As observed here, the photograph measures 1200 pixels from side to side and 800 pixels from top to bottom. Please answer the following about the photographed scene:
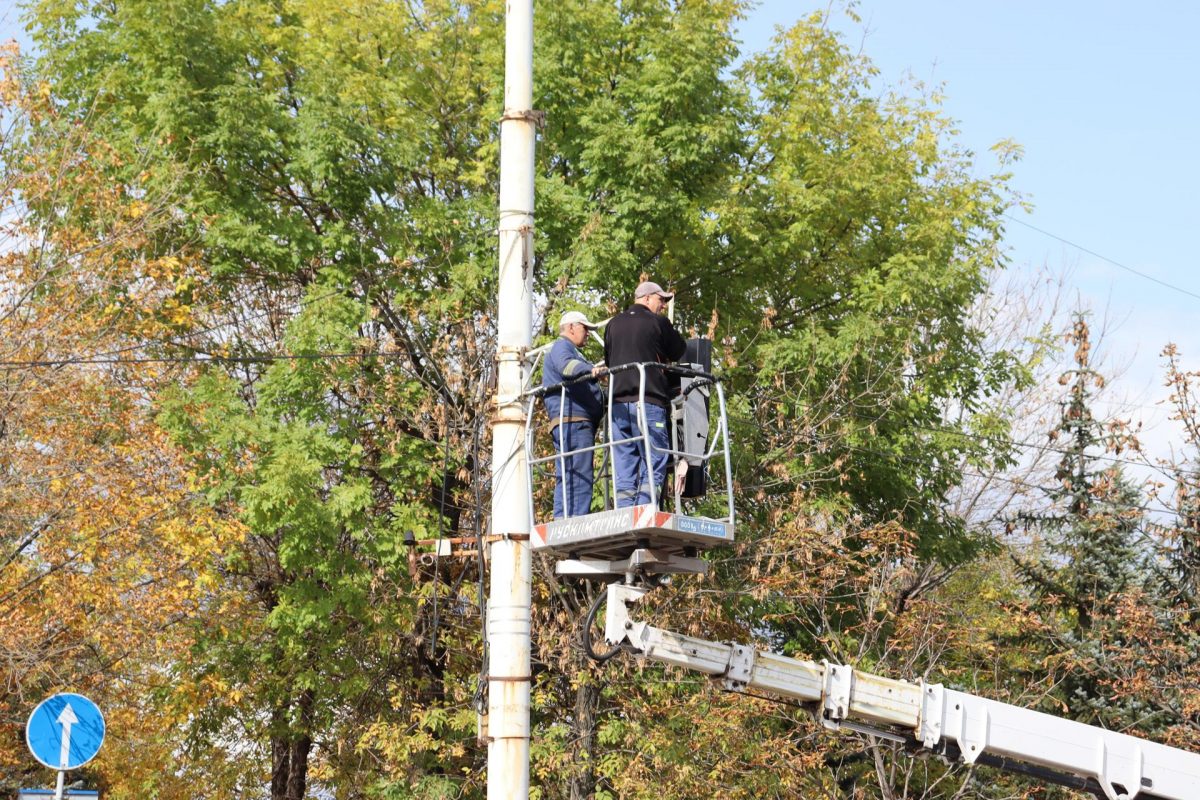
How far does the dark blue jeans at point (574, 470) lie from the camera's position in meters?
9.62

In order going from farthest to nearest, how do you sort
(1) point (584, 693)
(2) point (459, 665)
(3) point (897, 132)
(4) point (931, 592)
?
(4) point (931, 592) → (3) point (897, 132) → (2) point (459, 665) → (1) point (584, 693)

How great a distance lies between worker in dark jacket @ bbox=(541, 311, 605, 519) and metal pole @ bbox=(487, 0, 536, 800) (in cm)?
62

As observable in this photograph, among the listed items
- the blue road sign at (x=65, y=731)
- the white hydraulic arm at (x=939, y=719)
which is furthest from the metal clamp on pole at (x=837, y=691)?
the blue road sign at (x=65, y=731)

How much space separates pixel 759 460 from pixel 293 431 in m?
6.33

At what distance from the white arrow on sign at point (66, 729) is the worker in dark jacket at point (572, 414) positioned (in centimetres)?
445

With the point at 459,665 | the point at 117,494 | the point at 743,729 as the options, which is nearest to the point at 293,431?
the point at 117,494

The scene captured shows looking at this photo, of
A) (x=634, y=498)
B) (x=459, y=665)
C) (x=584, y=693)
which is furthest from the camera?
(x=459, y=665)

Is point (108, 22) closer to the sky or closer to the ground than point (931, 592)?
closer to the sky

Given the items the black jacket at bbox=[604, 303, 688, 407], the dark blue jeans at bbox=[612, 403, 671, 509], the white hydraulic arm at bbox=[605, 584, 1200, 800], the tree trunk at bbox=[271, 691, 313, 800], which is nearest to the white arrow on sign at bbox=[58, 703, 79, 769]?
the white hydraulic arm at bbox=[605, 584, 1200, 800]

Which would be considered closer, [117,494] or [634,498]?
[634,498]

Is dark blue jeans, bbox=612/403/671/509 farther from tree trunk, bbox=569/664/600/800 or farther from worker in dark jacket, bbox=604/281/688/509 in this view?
tree trunk, bbox=569/664/600/800

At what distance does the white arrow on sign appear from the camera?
11.3m

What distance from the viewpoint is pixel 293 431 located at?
749 inches

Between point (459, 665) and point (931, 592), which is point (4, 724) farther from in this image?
point (931, 592)
